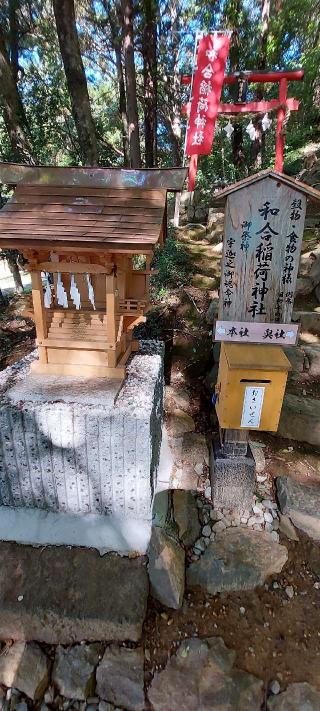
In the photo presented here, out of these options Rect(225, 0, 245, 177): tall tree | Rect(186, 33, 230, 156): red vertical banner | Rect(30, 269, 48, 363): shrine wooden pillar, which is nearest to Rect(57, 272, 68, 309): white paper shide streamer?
Rect(30, 269, 48, 363): shrine wooden pillar

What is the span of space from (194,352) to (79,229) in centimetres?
371

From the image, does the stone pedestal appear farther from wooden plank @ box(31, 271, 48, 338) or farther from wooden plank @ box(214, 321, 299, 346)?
wooden plank @ box(214, 321, 299, 346)

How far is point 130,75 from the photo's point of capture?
9055 mm

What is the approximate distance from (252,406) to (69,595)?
219 cm

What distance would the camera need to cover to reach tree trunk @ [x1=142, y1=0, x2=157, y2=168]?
10203 millimetres

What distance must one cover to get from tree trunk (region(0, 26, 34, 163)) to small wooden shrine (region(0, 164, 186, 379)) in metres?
5.91

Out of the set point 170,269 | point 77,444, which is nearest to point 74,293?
point 77,444

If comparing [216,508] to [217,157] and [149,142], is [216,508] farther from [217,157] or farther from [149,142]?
[217,157]

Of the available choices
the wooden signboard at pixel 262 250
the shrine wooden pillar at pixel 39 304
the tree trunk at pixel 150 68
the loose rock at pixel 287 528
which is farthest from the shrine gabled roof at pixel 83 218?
the tree trunk at pixel 150 68

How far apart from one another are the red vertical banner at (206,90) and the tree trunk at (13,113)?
12.4 feet

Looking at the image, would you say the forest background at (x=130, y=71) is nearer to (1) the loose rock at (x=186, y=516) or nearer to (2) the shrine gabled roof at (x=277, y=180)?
(2) the shrine gabled roof at (x=277, y=180)

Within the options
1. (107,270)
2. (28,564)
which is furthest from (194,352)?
(28,564)

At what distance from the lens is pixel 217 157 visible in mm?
18359

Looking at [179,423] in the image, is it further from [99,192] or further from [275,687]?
[99,192]
